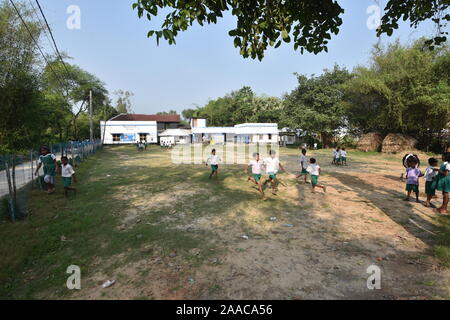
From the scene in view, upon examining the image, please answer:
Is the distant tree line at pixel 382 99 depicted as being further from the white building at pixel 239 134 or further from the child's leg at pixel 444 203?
the child's leg at pixel 444 203

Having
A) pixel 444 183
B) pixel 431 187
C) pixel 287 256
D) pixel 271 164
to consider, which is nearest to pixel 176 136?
pixel 271 164

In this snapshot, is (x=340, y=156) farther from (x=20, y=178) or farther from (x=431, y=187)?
(x=20, y=178)

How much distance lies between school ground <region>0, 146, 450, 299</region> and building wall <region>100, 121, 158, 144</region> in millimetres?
33900

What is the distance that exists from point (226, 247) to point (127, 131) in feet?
131

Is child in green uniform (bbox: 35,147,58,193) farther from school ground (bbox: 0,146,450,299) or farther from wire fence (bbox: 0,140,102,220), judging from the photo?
wire fence (bbox: 0,140,102,220)

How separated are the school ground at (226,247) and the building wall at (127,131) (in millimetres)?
33900

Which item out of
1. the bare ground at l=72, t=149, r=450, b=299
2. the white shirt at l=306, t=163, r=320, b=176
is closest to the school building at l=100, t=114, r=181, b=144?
the white shirt at l=306, t=163, r=320, b=176

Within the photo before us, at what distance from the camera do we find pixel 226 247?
14.5ft

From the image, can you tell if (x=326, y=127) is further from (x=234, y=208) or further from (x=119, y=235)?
(x=119, y=235)

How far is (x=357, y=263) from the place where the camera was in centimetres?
383

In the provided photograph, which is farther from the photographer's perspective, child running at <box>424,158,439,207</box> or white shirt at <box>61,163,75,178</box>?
white shirt at <box>61,163,75,178</box>

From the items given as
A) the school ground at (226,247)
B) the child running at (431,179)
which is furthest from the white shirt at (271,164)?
the child running at (431,179)

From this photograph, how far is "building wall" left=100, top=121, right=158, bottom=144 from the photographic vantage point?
3884 cm

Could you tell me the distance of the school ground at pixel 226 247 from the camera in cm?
323
